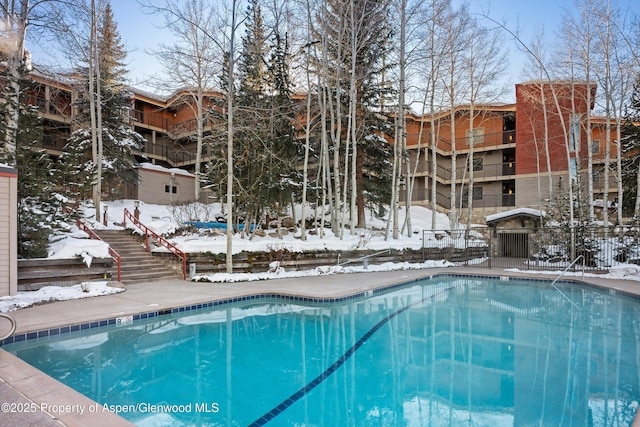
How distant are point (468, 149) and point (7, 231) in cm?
2599

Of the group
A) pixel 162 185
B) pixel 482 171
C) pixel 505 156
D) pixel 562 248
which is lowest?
pixel 562 248

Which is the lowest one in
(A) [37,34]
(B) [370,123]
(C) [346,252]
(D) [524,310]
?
(D) [524,310]

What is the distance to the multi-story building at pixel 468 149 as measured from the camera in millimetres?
21188

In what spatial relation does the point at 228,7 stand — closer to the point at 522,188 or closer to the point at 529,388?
the point at 529,388

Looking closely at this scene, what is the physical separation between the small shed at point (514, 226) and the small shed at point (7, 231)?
1771 cm

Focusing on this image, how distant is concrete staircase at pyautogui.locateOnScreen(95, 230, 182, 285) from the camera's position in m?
10.3

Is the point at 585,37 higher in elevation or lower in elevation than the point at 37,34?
higher

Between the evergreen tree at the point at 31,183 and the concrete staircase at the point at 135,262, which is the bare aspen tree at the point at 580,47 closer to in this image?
the concrete staircase at the point at 135,262

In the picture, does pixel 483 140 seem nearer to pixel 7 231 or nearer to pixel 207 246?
pixel 207 246

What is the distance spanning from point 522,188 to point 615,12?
479 inches

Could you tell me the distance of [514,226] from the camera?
18.8 metres

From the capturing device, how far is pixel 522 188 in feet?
78.8

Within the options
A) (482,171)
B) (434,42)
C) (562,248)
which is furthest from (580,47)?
(482,171)

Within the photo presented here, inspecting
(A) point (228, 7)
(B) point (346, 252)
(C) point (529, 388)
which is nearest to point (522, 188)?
(B) point (346, 252)
